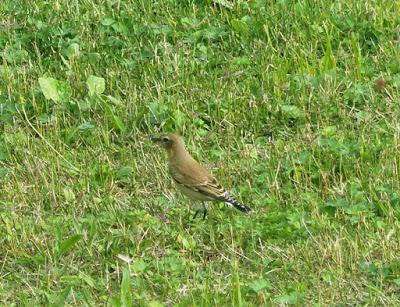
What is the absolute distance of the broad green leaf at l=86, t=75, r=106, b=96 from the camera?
31.7 ft

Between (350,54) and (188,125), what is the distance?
5.21 ft

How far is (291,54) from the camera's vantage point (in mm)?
10008

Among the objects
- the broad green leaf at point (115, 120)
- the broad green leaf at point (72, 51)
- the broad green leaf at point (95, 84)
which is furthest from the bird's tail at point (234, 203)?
the broad green leaf at point (72, 51)

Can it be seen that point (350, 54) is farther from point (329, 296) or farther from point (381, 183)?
point (329, 296)

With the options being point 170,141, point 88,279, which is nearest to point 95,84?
point 170,141

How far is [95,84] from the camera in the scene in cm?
971

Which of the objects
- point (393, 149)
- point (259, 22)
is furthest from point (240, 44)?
point (393, 149)

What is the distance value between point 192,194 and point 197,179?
12 cm

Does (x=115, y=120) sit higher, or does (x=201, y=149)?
(x=115, y=120)

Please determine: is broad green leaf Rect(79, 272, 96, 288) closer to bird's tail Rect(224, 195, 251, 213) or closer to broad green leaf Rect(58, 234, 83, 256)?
broad green leaf Rect(58, 234, 83, 256)

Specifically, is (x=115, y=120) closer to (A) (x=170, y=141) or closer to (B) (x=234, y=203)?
(A) (x=170, y=141)

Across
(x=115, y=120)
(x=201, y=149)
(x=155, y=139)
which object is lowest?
(x=201, y=149)

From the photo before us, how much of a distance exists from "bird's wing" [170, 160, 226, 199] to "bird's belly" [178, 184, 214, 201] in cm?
2

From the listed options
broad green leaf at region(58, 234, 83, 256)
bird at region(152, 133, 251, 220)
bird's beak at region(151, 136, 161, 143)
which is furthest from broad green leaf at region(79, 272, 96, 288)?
bird's beak at region(151, 136, 161, 143)
